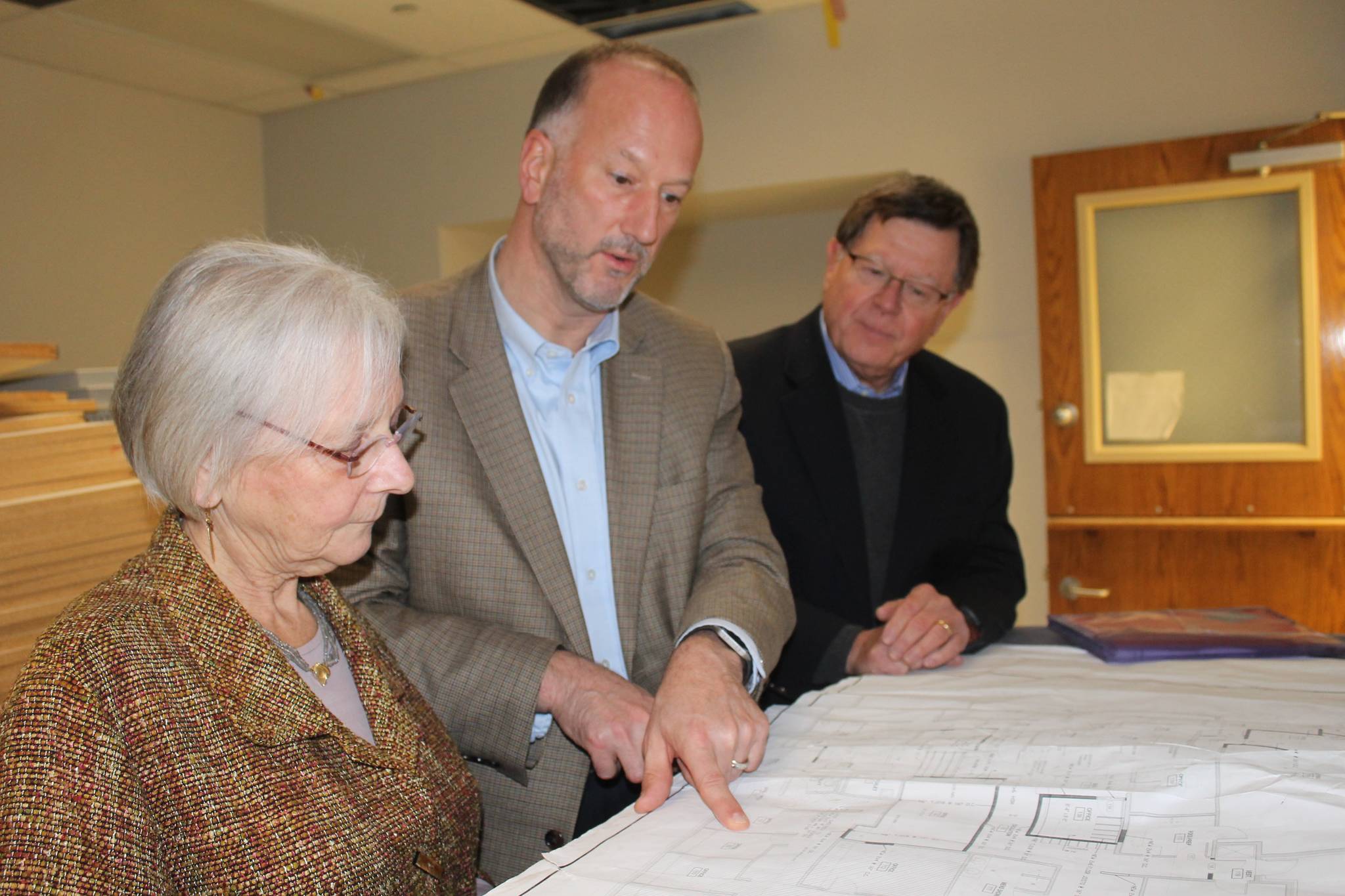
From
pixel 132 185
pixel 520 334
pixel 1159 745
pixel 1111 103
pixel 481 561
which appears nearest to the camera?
pixel 1159 745

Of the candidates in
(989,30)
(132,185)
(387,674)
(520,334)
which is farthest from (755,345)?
(132,185)

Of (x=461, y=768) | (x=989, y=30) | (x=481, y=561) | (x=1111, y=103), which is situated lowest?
(x=461, y=768)

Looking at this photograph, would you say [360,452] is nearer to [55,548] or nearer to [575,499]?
[575,499]

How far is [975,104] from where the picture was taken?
4215 millimetres

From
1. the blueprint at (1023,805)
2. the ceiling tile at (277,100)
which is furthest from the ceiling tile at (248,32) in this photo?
the blueprint at (1023,805)

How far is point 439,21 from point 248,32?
83 cm

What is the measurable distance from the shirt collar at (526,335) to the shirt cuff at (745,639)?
53 cm

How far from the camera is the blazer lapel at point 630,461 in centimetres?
165

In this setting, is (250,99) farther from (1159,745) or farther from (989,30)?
(1159,745)

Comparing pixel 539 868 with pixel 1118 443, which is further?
pixel 1118 443

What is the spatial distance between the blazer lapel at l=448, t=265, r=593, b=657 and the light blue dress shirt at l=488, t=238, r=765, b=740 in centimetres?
4

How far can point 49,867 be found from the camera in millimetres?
904

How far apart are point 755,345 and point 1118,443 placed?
7.03ft

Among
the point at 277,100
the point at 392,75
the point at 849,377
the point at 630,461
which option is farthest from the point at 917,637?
the point at 277,100
